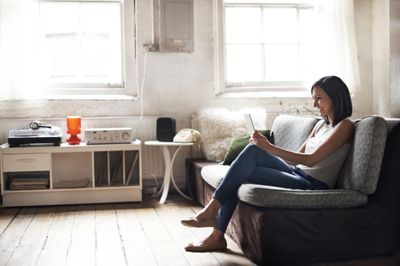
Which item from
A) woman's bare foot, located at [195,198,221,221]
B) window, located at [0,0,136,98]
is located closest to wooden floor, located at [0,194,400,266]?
woman's bare foot, located at [195,198,221,221]

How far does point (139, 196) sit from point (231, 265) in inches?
78.1

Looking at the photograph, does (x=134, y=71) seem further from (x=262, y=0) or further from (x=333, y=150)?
(x=333, y=150)

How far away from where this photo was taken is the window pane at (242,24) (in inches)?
215

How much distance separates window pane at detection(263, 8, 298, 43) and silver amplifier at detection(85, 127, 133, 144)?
6.25 ft

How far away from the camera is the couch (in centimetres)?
282

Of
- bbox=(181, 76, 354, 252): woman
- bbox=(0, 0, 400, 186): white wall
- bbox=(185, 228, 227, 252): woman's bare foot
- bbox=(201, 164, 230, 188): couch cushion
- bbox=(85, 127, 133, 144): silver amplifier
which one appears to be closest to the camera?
bbox=(181, 76, 354, 252): woman

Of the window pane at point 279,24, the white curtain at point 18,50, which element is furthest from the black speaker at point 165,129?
the window pane at point 279,24

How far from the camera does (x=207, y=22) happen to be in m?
5.29

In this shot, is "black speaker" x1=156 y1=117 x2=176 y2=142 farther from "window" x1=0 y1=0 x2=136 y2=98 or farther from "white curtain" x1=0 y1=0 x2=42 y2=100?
"white curtain" x1=0 y1=0 x2=42 y2=100

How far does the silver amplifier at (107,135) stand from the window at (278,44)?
1.13 meters

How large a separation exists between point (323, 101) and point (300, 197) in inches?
23.3

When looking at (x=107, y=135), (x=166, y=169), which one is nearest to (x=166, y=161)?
(x=166, y=169)

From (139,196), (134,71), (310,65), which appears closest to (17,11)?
(134,71)

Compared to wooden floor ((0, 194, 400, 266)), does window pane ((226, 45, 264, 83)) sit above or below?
above
